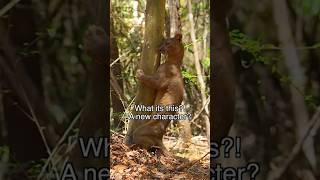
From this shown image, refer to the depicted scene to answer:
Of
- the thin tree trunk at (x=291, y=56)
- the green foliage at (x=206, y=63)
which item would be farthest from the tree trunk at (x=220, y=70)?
the thin tree trunk at (x=291, y=56)

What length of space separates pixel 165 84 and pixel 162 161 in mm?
428

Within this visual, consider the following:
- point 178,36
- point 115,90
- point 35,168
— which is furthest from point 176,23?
point 35,168

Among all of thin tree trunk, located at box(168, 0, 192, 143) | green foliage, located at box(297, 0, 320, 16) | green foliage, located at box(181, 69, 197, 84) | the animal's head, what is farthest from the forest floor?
green foliage, located at box(297, 0, 320, 16)

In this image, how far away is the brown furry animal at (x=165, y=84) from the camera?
441 centimetres

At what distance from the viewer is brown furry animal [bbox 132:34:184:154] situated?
14.5ft

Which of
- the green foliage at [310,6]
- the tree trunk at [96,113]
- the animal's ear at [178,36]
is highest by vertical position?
the green foliage at [310,6]

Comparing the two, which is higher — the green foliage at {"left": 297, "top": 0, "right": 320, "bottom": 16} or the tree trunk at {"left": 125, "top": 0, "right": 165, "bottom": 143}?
the green foliage at {"left": 297, "top": 0, "right": 320, "bottom": 16}

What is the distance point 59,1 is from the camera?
14.4ft

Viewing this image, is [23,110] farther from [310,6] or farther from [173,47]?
[310,6]

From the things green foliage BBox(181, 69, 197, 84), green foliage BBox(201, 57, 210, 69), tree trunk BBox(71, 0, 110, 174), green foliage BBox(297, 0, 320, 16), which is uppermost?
green foliage BBox(297, 0, 320, 16)

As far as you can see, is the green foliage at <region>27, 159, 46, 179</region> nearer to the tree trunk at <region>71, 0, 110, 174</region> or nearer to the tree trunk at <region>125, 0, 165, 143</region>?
the tree trunk at <region>71, 0, 110, 174</region>

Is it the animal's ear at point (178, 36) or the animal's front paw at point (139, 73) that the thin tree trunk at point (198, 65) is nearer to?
the animal's ear at point (178, 36)

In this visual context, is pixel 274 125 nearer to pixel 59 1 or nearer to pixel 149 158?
pixel 149 158

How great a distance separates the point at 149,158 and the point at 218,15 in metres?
0.88
